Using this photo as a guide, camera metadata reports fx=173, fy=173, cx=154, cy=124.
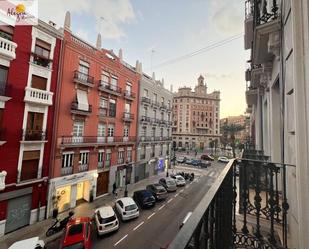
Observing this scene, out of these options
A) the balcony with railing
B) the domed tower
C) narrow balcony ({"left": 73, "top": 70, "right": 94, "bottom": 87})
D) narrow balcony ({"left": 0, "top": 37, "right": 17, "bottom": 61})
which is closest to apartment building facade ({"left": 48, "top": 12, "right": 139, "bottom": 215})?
narrow balcony ({"left": 73, "top": 70, "right": 94, "bottom": 87})

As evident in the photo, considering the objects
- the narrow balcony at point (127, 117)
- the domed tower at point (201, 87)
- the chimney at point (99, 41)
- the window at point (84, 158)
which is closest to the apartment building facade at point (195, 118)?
the domed tower at point (201, 87)

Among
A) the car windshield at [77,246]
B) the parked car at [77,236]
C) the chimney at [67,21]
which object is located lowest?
the car windshield at [77,246]

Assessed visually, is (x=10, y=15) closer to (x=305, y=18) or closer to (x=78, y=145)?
(x=78, y=145)

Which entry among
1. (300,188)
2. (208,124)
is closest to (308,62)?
(300,188)

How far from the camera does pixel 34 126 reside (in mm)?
11188

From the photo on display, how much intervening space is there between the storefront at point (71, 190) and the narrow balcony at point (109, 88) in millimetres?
7405

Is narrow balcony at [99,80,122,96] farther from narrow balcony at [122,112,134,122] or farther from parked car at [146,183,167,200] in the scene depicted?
parked car at [146,183,167,200]

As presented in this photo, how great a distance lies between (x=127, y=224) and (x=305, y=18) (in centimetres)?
1286

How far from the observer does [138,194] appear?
14828 millimetres

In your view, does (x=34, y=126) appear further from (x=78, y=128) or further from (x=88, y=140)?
(x=88, y=140)

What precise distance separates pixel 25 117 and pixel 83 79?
5.25 metres

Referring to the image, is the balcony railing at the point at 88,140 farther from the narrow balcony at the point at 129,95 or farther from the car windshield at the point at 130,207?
the car windshield at the point at 130,207

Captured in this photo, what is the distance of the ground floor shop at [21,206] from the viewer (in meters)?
9.73

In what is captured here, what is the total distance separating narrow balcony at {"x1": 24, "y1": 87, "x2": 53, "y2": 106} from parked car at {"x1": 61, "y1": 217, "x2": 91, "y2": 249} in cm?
763
